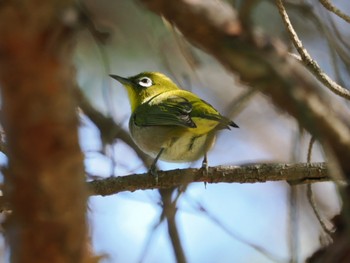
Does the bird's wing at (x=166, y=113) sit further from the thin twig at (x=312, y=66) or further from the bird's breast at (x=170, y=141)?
the thin twig at (x=312, y=66)

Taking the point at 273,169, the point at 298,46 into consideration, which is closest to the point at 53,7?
the point at 298,46

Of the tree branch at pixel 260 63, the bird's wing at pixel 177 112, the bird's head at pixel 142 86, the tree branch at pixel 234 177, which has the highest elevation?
the bird's head at pixel 142 86

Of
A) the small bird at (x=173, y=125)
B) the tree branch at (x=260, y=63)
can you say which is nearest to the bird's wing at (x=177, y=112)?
the small bird at (x=173, y=125)

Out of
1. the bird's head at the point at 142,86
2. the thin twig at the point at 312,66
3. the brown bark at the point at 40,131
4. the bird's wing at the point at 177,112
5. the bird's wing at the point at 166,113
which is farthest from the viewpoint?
the bird's head at the point at 142,86

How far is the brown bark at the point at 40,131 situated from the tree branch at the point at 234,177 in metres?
2.03

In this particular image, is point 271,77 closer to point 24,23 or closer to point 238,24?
point 238,24

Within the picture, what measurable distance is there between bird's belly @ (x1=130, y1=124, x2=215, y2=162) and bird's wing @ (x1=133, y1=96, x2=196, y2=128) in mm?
78

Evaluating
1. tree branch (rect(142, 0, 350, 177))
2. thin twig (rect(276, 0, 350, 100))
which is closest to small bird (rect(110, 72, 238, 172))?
thin twig (rect(276, 0, 350, 100))

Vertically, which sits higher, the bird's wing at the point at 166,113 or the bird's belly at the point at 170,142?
the bird's wing at the point at 166,113

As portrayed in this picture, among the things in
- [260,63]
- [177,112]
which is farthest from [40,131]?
[177,112]

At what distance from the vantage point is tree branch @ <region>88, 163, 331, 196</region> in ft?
11.5

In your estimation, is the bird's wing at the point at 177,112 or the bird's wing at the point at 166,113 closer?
the bird's wing at the point at 177,112

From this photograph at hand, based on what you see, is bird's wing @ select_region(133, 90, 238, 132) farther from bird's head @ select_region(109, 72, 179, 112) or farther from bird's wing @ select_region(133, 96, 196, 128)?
bird's head @ select_region(109, 72, 179, 112)

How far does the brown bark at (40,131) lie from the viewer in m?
1.31
